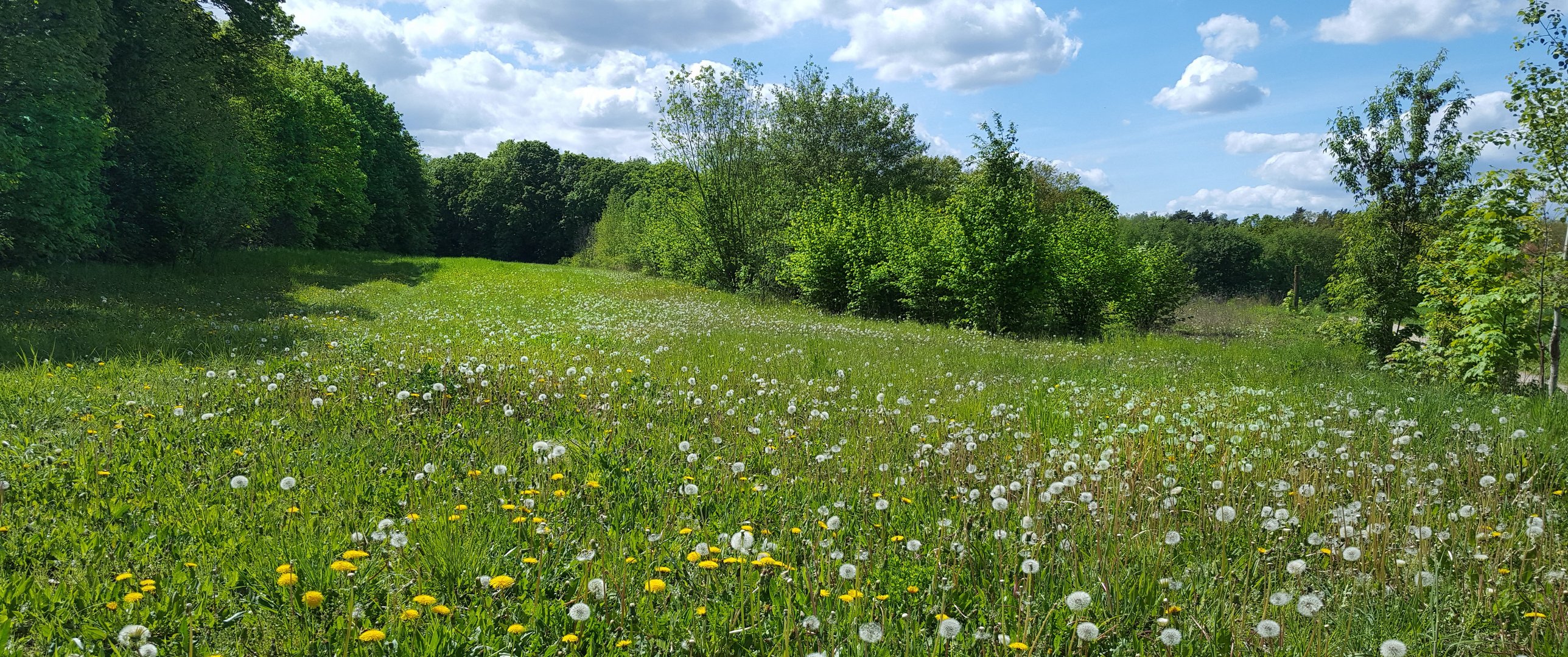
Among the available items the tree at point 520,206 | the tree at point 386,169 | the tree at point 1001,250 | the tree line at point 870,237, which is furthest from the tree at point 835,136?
the tree at point 520,206

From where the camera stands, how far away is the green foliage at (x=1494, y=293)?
9.23 metres

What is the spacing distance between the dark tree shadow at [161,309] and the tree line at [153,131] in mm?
843

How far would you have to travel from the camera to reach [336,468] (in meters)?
4.45

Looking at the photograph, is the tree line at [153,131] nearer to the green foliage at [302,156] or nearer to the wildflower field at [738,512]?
the green foliage at [302,156]

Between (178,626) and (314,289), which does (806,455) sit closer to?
(178,626)

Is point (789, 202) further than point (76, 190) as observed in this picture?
Yes

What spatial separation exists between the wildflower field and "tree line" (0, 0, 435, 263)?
7089mm

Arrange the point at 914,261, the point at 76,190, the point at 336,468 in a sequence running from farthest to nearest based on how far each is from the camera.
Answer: the point at 914,261 → the point at 76,190 → the point at 336,468

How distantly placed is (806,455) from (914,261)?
14520mm

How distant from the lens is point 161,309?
43.0 feet

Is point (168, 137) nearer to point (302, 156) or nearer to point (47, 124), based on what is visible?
point (47, 124)

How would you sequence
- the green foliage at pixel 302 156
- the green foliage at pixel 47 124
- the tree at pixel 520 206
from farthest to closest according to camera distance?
the tree at pixel 520 206 → the green foliage at pixel 302 156 → the green foliage at pixel 47 124

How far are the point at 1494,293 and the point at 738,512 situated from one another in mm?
10808

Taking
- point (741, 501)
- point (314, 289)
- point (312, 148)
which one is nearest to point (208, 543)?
point (741, 501)
